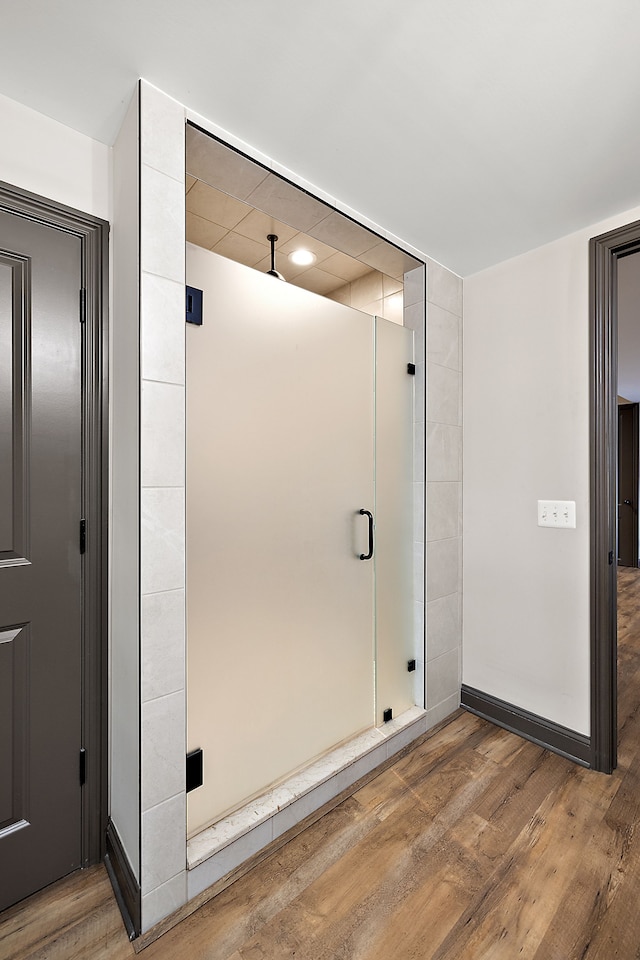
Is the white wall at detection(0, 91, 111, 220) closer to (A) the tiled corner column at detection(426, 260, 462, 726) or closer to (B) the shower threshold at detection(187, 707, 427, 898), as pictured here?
(A) the tiled corner column at detection(426, 260, 462, 726)

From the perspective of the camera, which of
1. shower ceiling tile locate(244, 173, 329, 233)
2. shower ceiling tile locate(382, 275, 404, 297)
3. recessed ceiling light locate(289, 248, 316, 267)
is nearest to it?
shower ceiling tile locate(244, 173, 329, 233)

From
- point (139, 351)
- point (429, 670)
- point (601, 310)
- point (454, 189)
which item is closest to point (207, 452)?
point (139, 351)

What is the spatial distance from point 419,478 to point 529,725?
130cm

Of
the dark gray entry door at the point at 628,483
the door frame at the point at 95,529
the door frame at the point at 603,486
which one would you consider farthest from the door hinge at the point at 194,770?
the dark gray entry door at the point at 628,483

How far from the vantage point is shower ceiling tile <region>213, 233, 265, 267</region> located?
2.38m

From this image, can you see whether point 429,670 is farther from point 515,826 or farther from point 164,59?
point 164,59

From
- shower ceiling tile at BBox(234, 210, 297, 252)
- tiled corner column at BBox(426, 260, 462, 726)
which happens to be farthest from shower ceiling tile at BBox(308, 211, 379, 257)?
tiled corner column at BBox(426, 260, 462, 726)

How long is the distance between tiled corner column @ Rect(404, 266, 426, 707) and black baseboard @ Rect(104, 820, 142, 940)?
56.4 inches

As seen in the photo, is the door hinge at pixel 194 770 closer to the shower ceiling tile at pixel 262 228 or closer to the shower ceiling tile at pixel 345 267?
the shower ceiling tile at pixel 262 228

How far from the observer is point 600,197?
187 cm

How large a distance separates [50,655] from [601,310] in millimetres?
2479

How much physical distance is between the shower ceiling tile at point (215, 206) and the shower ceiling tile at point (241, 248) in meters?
0.13

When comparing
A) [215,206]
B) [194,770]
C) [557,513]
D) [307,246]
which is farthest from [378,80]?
[194,770]

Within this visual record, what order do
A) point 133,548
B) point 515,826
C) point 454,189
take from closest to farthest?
point 133,548 → point 515,826 → point 454,189
